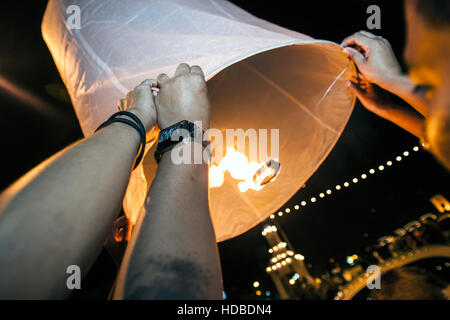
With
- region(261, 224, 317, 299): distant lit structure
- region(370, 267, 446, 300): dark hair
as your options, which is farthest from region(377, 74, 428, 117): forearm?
region(261, 224, 317, 299): distant lit structure

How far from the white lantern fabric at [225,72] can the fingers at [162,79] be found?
24 mm

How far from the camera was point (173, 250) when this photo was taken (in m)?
0.30

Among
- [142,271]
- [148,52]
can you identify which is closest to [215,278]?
[142,271]

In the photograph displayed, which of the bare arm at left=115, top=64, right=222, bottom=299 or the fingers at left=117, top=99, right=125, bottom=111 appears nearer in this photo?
the bare arm at left=115, top=64, right=222, bottom=299

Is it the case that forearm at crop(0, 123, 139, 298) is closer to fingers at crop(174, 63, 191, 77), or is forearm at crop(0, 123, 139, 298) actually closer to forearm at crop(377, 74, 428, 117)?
fingers at crop(174, 63, 191, 77)

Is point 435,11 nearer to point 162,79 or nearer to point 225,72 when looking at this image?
point 162,79

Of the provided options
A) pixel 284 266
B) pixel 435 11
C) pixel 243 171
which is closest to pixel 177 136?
pixel 435 11

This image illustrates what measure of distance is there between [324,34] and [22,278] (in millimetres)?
1854

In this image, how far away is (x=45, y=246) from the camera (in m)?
0.24

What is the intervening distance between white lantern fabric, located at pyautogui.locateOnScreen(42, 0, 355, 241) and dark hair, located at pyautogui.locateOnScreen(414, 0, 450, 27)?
340 millimetres

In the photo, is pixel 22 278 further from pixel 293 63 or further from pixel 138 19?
pixel 293 63

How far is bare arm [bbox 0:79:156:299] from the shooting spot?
22cm

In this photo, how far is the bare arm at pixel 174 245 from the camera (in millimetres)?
279

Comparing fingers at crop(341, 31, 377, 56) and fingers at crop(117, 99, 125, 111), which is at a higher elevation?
fingers at crop(341, 31, 377, 56)
